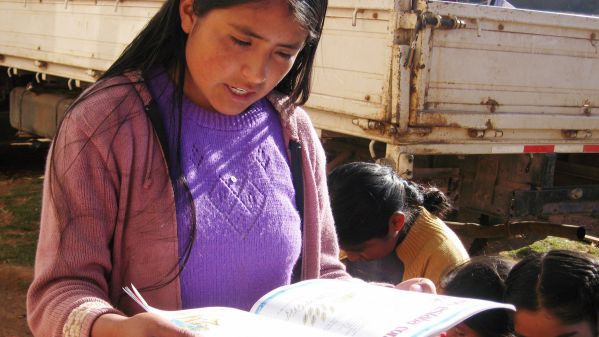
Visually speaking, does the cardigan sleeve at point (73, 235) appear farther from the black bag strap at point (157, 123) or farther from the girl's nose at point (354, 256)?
the girl's nose at point (354, 256)

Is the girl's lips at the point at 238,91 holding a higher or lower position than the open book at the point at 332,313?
higher

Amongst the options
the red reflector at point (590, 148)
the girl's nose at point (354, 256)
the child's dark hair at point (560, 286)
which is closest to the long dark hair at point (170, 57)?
the child's dark hair at point (560, 286)

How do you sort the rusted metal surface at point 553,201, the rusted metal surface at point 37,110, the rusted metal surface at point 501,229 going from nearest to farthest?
the rusted metal surface at point 501,229, the rusted metal surface at point 553,201, the rusted metal surface at point 37,110

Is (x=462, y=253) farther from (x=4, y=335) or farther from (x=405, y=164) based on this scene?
(x=4, y=335)

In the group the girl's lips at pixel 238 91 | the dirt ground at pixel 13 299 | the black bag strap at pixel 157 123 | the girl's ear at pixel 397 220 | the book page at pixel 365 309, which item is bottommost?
the dirt ground at pixel 13 299

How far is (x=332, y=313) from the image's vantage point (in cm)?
127

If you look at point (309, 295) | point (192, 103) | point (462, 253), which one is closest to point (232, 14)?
point (192, 103)

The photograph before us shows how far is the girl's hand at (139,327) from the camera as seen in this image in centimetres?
106

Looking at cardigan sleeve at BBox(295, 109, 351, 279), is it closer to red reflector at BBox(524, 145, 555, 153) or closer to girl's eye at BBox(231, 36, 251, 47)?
girl's eye at BBox(231, 36, 251, 47)

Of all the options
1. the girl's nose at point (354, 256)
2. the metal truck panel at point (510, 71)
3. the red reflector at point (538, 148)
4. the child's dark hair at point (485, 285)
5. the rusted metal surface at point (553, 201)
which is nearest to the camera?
the child's dark hair at point (485, 285)

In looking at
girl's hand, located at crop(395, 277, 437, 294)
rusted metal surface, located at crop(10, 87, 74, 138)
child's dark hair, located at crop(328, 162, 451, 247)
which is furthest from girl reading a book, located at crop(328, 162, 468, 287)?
rusted metal surface, located at crop(10, 87, 74, 138)

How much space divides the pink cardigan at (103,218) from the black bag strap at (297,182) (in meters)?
0.30

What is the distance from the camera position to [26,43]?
7.96 meters

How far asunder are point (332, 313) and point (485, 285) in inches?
42.6
